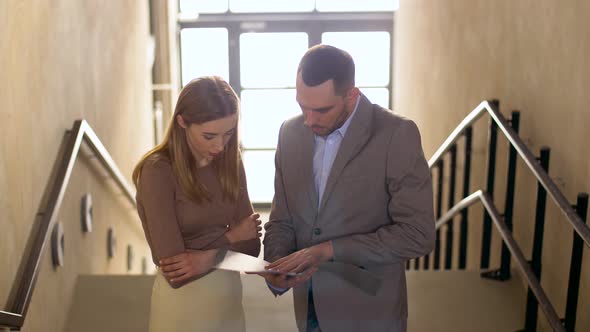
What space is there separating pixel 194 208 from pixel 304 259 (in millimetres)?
419

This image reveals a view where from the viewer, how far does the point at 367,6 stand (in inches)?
411

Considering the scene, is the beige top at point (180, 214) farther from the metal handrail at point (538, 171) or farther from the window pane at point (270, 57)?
the window pane at point (270, 57)

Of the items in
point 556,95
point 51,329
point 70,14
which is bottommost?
point 51,329

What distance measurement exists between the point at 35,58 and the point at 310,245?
191cm

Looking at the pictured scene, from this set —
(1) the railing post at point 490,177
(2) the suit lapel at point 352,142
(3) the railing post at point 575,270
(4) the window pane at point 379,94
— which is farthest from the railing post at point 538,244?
(4) the window pane at point 379,94

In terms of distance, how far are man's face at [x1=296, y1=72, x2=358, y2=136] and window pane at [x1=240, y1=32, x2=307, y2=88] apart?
8057mm

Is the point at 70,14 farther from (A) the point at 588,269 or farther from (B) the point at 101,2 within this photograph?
(A) the point at 588,269

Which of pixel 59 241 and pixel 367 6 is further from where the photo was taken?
pixel 367 6

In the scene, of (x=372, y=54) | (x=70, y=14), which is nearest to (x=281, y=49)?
(x=372, y=54)

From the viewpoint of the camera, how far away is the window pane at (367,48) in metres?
10.5

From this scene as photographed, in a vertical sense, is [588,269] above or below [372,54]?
below

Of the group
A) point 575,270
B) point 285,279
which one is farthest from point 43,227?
point 575,270

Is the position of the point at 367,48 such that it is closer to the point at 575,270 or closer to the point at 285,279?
the point at 575,270

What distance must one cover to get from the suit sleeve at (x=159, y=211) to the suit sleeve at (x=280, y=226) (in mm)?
324
